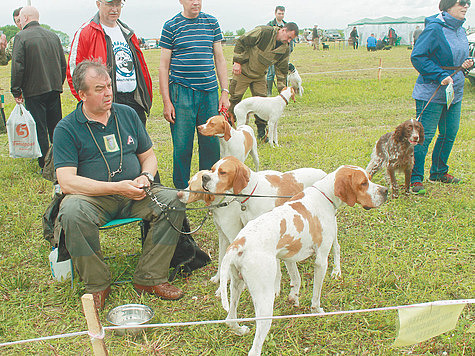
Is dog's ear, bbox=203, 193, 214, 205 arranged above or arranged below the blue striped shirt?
below

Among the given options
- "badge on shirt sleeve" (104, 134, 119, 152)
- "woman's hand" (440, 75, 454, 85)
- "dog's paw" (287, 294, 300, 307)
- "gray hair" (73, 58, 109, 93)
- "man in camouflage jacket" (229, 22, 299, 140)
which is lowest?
"dog's paw" (287, 294, 300, 307)

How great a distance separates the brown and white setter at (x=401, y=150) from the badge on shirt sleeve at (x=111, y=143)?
10.7ft

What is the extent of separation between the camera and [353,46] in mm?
35438

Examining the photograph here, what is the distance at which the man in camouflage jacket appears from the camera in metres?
7.29

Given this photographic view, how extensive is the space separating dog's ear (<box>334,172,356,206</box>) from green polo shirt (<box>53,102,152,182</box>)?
5.35ft

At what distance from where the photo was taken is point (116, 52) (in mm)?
4098

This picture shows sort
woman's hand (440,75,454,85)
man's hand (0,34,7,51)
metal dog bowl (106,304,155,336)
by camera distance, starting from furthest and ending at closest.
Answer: man's hand (0,34,7,51) < woman's hand (440,75,454,85) < metal dog bowl (106,304,155,336)

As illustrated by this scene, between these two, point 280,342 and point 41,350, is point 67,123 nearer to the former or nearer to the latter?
point 41,350

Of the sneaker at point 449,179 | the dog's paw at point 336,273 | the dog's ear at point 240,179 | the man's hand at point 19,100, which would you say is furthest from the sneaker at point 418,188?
the man's hand at point 19,100

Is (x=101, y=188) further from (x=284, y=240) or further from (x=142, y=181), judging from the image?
(x=284, y=240)

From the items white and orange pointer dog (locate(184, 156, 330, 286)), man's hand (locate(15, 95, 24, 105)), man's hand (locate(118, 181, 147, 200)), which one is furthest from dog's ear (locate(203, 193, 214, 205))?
man's hand (locate(15, 95, 24, 105))

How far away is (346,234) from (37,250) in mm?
3044

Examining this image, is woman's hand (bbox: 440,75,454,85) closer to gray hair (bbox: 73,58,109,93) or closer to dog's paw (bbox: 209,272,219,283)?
dog's paw (bbox: 209,272,219,283)

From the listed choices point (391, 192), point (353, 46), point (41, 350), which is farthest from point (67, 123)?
point (353, 46)
